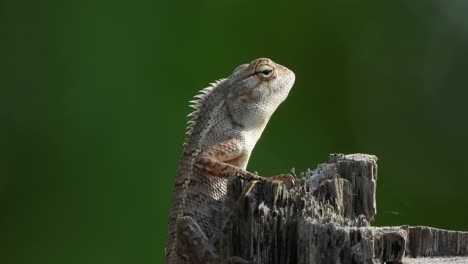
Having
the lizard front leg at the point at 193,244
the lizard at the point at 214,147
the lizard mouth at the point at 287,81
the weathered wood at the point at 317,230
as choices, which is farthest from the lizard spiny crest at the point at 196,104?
the weathered wood at the point at 317,230

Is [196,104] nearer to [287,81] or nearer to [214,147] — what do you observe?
[214,147]

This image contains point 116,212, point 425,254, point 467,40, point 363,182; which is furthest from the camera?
point 467,40

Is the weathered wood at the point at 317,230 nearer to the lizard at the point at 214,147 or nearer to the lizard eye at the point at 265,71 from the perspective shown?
the lizard at the point at 214,147

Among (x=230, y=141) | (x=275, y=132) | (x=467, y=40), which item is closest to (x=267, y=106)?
(x=230, y=141)

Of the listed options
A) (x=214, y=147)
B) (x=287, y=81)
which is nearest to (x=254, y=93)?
(x=287, y=81)

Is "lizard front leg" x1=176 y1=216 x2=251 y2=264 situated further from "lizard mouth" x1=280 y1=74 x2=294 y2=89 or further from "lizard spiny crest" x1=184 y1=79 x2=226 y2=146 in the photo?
"lizard mouth" x1=280 y1=74 x2=294 y2=89

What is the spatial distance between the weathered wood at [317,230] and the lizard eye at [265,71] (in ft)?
6.04

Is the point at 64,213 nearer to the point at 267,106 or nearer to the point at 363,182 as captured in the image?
the point at 267,106

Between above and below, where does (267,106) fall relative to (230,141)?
above

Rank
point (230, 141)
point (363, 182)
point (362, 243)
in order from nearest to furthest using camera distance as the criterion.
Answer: point (362, 243) → point (363, 182) → point (230, 141)

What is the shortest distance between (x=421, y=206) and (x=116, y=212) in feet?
7.77

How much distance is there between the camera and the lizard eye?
5.90m

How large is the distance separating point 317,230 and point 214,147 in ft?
7.29

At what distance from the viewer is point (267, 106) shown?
5945 mm
